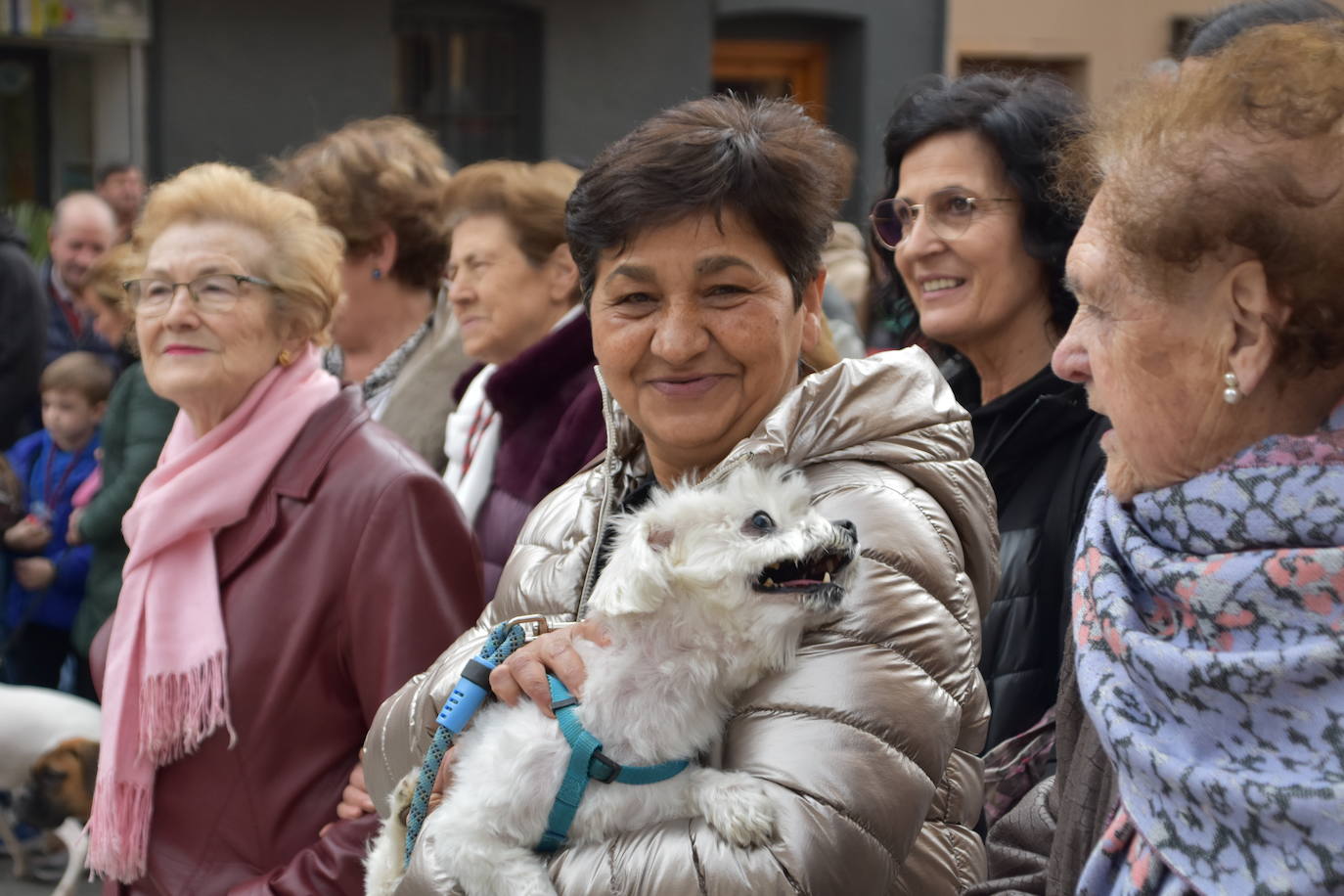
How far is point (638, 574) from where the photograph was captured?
2109 mm

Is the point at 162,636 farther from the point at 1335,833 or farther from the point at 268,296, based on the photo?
the point at 1335,833

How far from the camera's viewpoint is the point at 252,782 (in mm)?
3203

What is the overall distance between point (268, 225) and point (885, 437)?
2069mm

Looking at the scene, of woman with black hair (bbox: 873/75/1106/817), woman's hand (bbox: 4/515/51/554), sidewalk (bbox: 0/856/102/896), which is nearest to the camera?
woman with black hair (bbox: 873/75/1106/817)

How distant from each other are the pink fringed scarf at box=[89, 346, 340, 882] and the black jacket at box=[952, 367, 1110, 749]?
5.31 ft

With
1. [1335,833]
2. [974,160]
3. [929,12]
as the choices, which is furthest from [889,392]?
[929,12]

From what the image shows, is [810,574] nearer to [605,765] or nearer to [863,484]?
[863,484]

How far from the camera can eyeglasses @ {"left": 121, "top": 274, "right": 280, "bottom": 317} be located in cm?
361

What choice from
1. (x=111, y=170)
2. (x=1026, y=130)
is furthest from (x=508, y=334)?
(x=111, y=170)

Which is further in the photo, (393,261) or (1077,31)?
(1077,31)

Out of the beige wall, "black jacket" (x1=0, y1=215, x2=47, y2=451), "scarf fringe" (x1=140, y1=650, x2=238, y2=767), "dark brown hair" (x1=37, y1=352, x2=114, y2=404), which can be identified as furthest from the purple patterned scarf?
the beige wall

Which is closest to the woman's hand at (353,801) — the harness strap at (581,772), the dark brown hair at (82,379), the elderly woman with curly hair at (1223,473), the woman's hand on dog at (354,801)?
the woman's hand on dog at (354,801)

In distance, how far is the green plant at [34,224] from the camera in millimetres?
10609

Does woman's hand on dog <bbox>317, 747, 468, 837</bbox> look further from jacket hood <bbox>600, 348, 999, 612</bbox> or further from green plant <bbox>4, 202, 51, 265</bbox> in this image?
green plant <bbox>4, 202, 51, 265</bbox>
